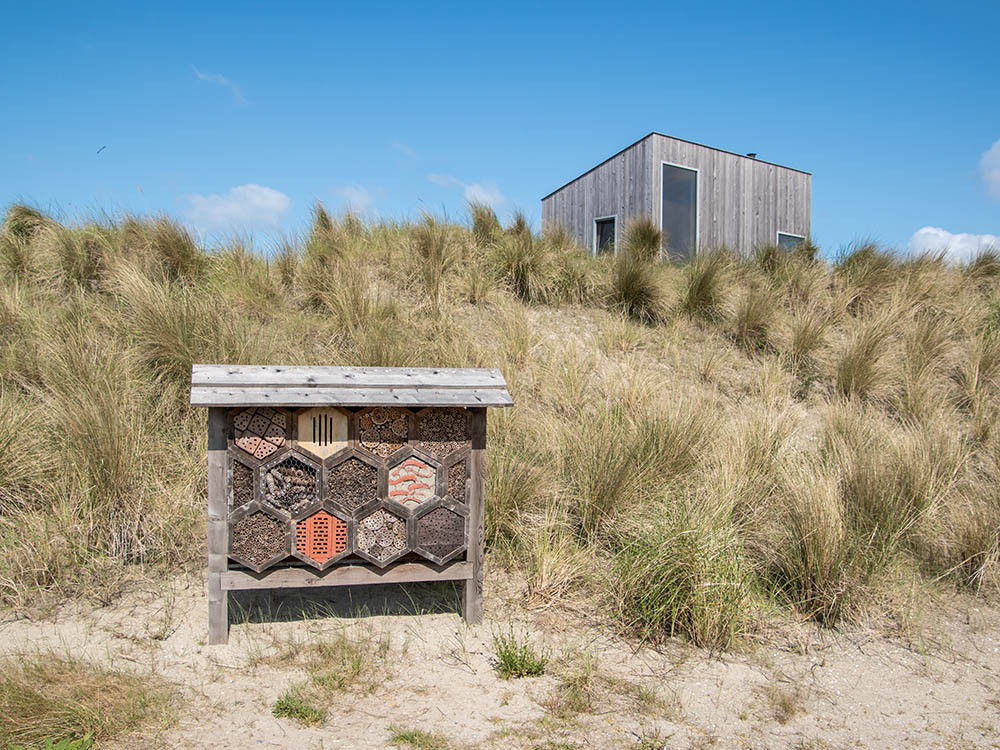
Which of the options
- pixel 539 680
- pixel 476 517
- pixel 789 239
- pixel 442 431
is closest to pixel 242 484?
pixel 442 431

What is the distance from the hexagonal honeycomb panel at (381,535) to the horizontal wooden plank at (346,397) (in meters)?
0.59

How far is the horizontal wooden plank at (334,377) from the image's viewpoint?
3.27m

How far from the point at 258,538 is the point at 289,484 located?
290 millimetres

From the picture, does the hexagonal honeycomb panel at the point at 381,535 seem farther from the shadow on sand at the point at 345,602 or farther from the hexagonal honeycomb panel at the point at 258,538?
the shadow on sand at the point at 345,602

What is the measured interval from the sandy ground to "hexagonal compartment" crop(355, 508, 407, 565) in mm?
401

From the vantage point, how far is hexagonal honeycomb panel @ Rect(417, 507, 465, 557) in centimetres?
358

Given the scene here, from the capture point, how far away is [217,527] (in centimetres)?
335

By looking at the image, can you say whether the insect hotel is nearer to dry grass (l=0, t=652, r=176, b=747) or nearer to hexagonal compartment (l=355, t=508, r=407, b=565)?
hexagonal compartment (l=355, t=508, r=407, b=565)

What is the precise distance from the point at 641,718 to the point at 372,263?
243 inches

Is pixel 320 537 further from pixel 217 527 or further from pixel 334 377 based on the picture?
pixel 334 377

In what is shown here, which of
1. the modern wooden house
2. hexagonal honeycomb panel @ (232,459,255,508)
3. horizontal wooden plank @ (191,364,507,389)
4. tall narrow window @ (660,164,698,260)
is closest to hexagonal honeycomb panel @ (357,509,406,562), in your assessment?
hexagonal honeycomb panel @ (232,459,255,508)

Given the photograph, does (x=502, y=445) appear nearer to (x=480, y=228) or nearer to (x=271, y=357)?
(x=271, y=357)

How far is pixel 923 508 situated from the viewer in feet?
14.5

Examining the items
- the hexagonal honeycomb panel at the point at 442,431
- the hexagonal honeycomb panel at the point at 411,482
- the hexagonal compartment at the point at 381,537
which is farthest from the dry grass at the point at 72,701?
the hexagonal honeycomb panel at the point at 442,431
